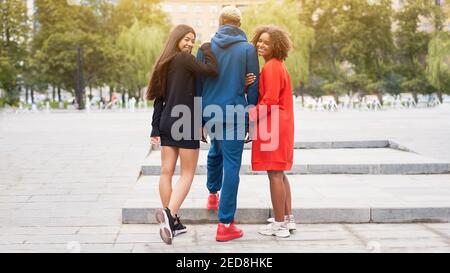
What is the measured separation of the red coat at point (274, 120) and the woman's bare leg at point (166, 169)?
657 mm

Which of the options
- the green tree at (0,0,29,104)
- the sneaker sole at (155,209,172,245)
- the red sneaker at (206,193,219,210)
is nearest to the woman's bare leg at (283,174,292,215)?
the red sneaker at (206,193,219,210)

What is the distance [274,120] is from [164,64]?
38.1 inches

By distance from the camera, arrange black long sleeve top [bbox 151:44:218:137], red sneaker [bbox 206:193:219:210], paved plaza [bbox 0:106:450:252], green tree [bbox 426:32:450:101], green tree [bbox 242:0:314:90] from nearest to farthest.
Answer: black long sleeve top [bbox 151:44:218:137] → paved plaza [bbox 0:106:450:252] → red sneaker [bbox 206:193:219:210] → green tree [bbox 426:32:450:101] → green tree [bbox 242:0:314:90]

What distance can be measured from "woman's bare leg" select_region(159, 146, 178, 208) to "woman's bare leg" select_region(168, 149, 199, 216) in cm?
7

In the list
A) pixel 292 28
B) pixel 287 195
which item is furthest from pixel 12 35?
pixel 287 195

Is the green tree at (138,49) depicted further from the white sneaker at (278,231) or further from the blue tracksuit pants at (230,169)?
the blue tracksuit pants at (230,169)

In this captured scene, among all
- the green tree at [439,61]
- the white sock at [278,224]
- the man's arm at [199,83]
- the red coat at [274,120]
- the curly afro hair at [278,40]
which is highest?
the green tree at [439,61]

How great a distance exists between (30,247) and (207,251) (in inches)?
54.3

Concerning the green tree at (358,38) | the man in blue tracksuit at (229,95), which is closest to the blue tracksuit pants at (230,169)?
the man in blue tracksuit at (229,95)

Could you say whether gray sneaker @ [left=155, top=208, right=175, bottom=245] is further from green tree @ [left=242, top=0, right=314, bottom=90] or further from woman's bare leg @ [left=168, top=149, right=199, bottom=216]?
green tree @ [left=242, top=0, right=314, bottom=90]

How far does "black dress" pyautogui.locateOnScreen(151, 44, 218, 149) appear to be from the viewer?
4570 millimetres

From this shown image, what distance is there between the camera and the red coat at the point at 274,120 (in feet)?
15.2

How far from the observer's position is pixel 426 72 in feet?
147
